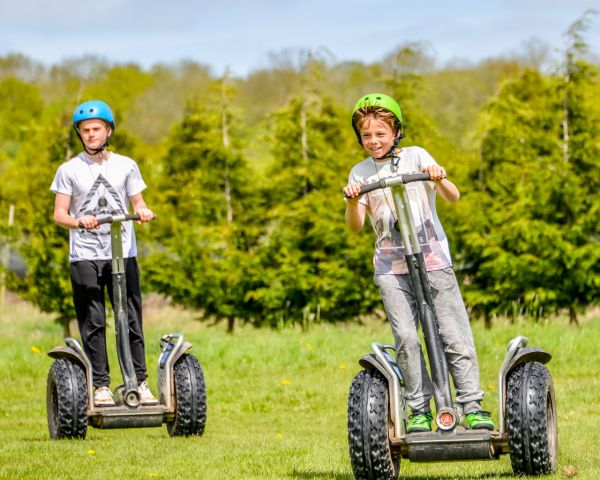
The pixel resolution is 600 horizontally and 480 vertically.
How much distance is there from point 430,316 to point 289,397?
4.33 metres

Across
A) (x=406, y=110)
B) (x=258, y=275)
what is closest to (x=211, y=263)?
(x=258, y=275)

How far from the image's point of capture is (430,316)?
5.02 meters

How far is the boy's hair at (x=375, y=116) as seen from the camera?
523cm

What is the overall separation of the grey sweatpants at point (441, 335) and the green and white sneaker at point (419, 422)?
3cm

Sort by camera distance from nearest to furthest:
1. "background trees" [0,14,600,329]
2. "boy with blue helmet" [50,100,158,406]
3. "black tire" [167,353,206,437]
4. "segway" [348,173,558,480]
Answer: "segway" [348,173,558,480]
"black tire" [167,353,206,437]
"boy with blue helmet" [50,100,158,406]
"background trees" [0,14,600,329]

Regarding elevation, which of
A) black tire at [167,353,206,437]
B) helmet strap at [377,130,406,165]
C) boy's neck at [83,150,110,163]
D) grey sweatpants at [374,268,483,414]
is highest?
A: boy's neck at [83,150,110,163]

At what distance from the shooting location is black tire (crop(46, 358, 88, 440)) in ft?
22.6

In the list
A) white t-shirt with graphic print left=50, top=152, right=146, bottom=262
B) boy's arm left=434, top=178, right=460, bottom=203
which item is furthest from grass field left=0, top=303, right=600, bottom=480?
boy's arm left=434, top=178, right=460, bottom=203

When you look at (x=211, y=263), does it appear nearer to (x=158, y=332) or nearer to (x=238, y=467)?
(x=158, y=332)

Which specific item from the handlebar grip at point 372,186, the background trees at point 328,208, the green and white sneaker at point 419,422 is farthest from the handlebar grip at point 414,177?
the background trees at point 328,208

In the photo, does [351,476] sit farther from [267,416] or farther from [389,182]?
[267,416]

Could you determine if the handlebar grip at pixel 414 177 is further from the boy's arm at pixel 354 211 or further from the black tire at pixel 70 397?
the black tire at pixel 70 397

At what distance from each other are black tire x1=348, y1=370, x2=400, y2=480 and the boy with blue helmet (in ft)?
7.65

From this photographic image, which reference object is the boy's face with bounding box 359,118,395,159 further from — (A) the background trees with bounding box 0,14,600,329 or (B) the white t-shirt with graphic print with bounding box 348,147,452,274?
(A) the background trees with bounding box 0,14,600,329
